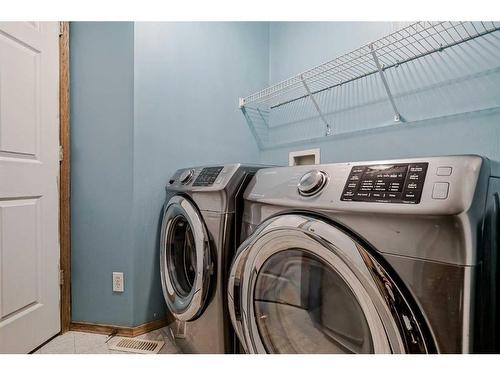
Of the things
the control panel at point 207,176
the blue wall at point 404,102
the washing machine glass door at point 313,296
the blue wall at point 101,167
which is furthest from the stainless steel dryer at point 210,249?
the blue wall at point 404,102

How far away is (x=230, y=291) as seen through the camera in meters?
0.95

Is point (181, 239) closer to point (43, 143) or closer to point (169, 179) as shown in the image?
point (169, 179)

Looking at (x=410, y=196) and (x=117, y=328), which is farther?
(x=117, y=328)

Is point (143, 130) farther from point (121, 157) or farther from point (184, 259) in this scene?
point (184, 259)

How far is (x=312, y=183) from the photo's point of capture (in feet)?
2.49

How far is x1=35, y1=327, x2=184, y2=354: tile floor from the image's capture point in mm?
1311

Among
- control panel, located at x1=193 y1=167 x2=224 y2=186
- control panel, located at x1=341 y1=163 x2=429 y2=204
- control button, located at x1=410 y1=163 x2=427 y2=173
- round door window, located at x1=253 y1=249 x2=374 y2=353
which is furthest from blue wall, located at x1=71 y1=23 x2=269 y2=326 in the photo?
control button, located at x1=410 y1=163 x2=427 y2=173

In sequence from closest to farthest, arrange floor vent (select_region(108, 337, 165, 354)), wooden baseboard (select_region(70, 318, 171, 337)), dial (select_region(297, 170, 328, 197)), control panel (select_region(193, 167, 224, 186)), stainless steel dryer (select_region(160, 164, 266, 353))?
dial (select_region(297, 170, 328, 197)), stainless steel dryer (select_region(160, 164, 266, 353)), control panel (select_region(193, 167, 224, 186)), floor vent (select_region(108, 337, 165, 354)), wooden baseboard (select_region(70, 318, 171, 337))

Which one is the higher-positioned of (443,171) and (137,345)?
(443,171)

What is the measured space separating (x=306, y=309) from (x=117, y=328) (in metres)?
1.17

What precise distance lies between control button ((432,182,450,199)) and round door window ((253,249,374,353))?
285mm

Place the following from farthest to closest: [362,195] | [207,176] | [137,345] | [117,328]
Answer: [117,328]
[137,345]
[207,176]
[362,195]

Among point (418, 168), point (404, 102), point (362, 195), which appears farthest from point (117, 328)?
point (404, 102)

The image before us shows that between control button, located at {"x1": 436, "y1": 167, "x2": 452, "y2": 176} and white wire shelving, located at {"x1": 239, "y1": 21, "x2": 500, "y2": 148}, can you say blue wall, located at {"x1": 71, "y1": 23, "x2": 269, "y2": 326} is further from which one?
control button, located at {"x1": 436, "y1": 167, "x2": 452, "y2": 176}
